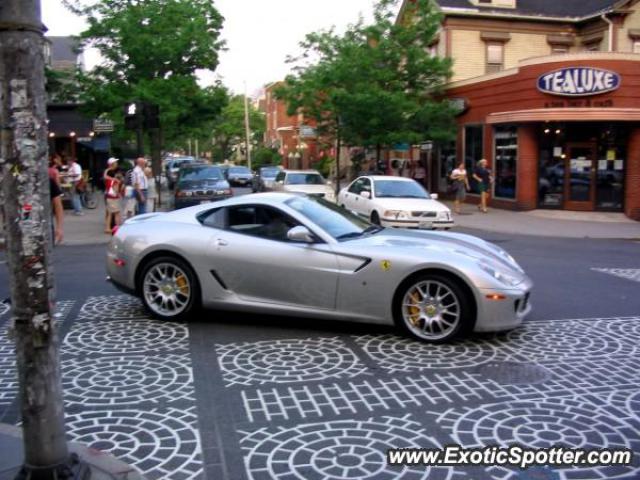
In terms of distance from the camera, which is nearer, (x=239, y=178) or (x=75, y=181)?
(x=75, y=181)

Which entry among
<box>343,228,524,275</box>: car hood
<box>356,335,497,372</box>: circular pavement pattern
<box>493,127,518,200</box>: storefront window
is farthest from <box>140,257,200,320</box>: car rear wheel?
<box>493,127,518,200</box>: storefront window

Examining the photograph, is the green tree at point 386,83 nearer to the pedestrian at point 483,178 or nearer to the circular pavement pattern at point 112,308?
the pedestrian at point 483,178

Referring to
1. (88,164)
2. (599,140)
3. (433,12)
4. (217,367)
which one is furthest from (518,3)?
(217,367)

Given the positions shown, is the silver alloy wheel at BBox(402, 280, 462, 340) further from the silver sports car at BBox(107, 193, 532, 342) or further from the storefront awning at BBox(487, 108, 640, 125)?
the storefront awning at BBox(487, 108, 640, 125)

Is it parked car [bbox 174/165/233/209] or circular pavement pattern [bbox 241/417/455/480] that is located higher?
parked car [bbox 174/165/233/209]

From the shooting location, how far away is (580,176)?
72.9 ft

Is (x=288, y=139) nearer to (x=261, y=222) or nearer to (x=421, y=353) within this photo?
(x=261, y=222)

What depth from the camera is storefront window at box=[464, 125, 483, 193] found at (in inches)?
1021

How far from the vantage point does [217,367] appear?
557cm

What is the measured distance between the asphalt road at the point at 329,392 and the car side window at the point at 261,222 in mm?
978

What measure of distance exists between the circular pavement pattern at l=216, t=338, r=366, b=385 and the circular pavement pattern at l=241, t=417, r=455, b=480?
0.98 meters

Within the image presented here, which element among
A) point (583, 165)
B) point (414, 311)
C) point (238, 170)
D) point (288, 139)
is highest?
point (288, 139)

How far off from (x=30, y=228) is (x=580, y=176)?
21709mm

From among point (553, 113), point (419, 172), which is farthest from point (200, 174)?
point (553, 113)
